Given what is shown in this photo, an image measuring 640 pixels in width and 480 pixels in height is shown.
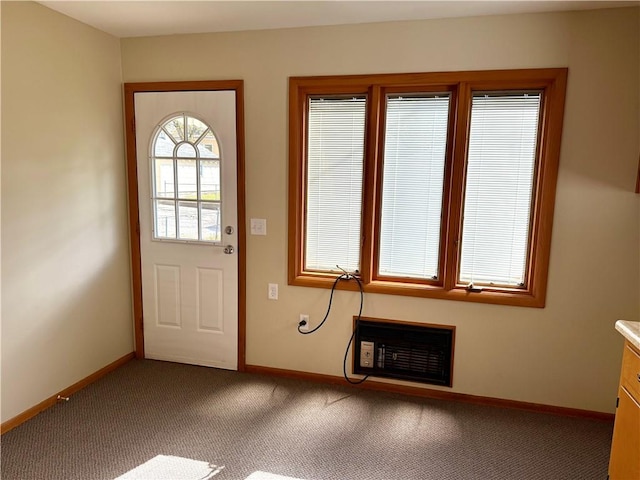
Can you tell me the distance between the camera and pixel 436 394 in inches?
107

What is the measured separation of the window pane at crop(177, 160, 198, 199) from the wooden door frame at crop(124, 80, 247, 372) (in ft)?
1.13

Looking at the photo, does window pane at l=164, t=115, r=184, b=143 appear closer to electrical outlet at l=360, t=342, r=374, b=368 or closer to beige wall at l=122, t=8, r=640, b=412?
beige wall at l=122, t=8, r=640, b=412

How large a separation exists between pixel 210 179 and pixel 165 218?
0.47 m

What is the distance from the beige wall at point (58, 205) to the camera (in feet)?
7.29

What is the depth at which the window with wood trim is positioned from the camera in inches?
95.8

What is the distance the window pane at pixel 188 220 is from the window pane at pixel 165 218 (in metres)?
0.06

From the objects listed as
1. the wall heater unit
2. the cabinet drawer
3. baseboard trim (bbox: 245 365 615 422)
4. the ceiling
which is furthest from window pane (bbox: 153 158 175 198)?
the cabinet drawer

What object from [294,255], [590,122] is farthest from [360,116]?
[590,122]

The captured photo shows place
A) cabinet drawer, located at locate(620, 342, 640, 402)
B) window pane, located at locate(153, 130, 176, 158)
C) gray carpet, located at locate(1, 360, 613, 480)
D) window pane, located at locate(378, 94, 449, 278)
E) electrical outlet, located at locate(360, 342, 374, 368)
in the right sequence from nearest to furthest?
1. cabinet drawer, located at locate(620, 342, 640, 402)
2. gray carpet, located at locate(1, 360, 613, 480)
3. window pane, located at locate(378, 94, 449, 278)
4. electrical outlet, located at locate(360, 342, 374, 368)
5. window pane, located at locate(153, 130, 176, 158)

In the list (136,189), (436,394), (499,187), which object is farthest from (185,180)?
(436,394)

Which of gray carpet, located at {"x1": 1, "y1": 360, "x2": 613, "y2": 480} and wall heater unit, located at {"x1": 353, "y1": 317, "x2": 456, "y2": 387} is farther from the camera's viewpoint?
wall heater unit, located at {"x1": 353, "y1": 317, "x2": 456, "y2": 387}

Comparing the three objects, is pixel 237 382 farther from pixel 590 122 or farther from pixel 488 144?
pixel 590 122

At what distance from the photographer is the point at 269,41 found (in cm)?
265

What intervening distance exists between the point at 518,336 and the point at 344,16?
2220 mm
